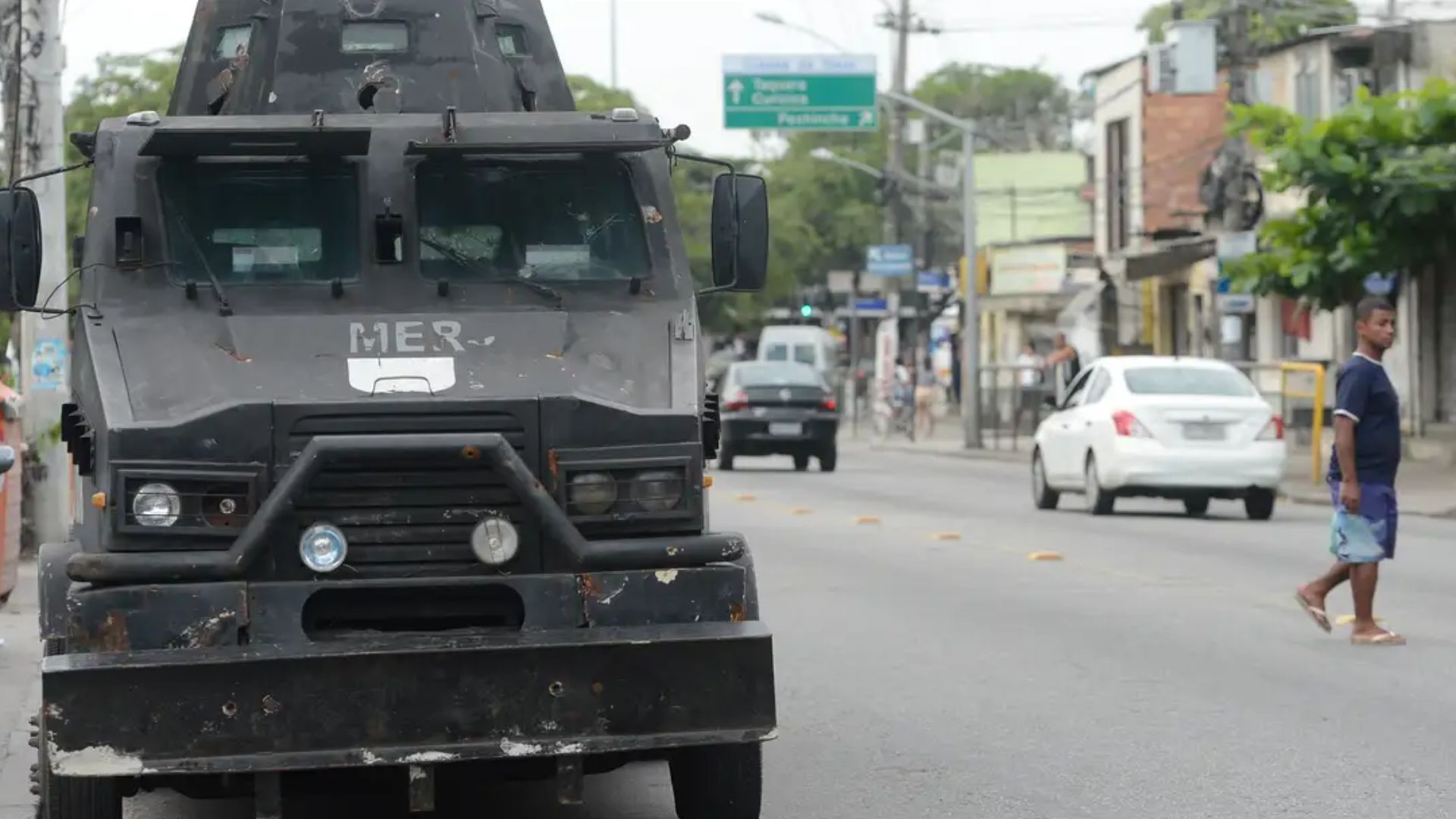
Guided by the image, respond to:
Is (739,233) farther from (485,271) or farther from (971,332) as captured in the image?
(971,332)

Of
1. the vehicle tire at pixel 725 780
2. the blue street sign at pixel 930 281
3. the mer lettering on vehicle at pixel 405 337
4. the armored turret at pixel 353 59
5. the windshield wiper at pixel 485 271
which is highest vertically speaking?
the armored turret at pixel 353 59

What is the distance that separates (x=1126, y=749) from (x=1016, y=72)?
105039mm

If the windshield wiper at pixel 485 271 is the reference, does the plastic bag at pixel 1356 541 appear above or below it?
below

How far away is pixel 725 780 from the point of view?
7.73m

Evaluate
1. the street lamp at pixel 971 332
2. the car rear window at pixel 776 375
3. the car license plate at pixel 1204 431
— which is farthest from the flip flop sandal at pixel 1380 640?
the street lamp at pixel 971 332

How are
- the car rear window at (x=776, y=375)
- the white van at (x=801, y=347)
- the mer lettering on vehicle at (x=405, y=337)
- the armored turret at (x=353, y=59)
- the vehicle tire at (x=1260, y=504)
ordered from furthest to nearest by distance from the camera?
1. the white van at (x=801, y=347)
2. the car rear window at (x=776, y=375)
3. the vehicle tire at (x=1260, y=504)
4. the armored turret at (x=353, y=59)
5. the mer lettering on vehicle at (x=405, y=337)

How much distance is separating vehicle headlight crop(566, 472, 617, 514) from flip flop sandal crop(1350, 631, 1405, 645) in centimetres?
692

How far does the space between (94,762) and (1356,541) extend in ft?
25.9

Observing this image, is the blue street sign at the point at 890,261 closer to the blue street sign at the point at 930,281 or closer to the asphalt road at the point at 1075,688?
the blue street sign at the point at 930,281

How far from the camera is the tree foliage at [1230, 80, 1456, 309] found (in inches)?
1110

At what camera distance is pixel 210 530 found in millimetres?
7285

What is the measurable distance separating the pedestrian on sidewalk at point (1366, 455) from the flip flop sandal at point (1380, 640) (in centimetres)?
18

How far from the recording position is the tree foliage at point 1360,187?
92.5 ft

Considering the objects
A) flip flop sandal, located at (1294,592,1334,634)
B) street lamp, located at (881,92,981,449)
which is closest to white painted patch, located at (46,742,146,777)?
flip flop sandal, located at (1294,592,1334,634)
